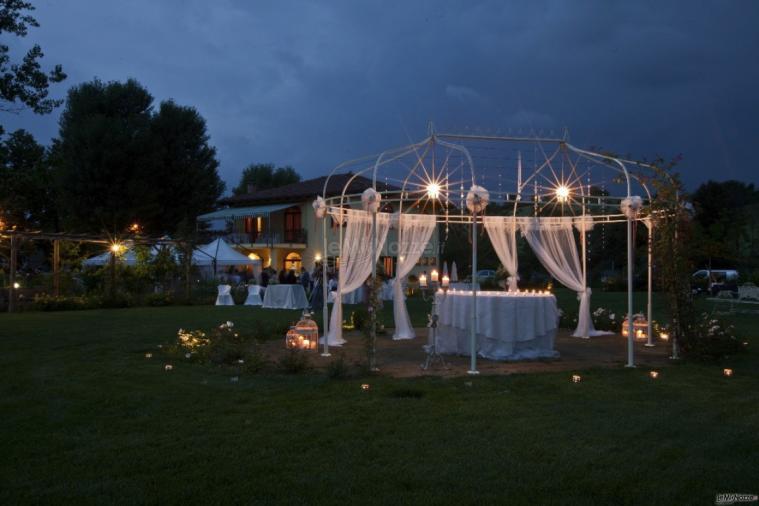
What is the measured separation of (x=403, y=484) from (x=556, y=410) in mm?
2550

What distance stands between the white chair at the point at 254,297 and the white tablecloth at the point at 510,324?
13.3 metres

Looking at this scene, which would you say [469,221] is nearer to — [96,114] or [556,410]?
[556,410]

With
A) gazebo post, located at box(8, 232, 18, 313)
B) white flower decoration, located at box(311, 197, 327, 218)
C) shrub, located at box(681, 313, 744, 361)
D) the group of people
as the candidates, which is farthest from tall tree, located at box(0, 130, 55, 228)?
shrub, located at box(681, 313, 744, 361)

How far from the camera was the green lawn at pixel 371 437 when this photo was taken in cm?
410

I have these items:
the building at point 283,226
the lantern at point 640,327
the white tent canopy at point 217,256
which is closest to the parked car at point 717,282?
the building at point 283,226

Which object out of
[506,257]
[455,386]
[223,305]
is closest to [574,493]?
[455,386]

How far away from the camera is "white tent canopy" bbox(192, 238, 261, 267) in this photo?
24631 mm

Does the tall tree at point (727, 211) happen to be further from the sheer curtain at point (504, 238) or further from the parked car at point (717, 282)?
the sheer curtain at point (504, 238)

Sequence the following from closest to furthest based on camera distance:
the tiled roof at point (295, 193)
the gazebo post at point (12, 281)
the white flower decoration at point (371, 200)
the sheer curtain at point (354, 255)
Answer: the white flower decoration at point (371, 200) → the sheer curtain at point (354, 255) → the gazebo post at point (12, 281) → the tiled roof at point (295, 193)

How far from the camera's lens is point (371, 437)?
5.29m

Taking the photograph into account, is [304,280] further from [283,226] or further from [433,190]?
[433,190]

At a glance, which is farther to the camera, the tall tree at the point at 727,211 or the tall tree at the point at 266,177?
the tall tree at the point at 266,177

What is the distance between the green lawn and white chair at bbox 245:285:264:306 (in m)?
13.8

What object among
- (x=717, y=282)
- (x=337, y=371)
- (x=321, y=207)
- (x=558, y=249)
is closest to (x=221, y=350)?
(x=337, y=371)
